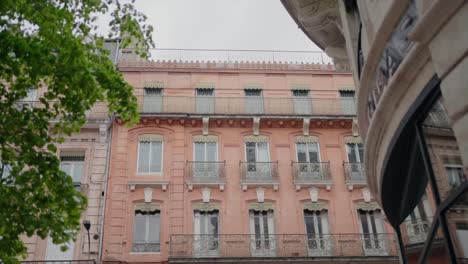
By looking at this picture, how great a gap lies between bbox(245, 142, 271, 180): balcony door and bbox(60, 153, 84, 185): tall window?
736 cm

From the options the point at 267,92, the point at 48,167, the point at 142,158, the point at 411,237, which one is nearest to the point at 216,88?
the point at 267,92

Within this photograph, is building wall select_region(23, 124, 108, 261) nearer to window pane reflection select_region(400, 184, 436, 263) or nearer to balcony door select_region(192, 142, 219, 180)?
balcony door select_region(192, 142, 219, 180)

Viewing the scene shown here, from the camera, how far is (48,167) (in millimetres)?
8602

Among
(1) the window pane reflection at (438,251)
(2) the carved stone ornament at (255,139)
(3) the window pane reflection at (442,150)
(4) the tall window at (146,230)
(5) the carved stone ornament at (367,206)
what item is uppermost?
(2) the carved stone ornament at (255,139)

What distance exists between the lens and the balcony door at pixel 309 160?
21609mm

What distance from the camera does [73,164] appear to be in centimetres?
2147

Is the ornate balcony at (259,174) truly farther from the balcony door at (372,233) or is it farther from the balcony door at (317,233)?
the balcony door at (372,233)

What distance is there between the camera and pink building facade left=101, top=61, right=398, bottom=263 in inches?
779

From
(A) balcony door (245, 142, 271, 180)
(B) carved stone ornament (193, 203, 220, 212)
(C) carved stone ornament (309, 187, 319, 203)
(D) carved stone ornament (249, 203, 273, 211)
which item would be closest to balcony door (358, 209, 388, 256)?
(C) carved stone ornament (309, 187, 319, 203)

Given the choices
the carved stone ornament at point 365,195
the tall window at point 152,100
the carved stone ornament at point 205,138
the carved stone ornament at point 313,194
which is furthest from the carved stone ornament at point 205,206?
the carved stone ornament at point 365,195

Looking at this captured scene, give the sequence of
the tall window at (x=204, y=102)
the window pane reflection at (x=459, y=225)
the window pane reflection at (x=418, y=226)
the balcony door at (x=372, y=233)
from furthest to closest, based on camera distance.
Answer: the tall window at (x=204, y=102) → the balcony door at (x=372, y=233) → the window pane reflection at (x=418, y=226) → the window pane reflection at (x=459, y=225)

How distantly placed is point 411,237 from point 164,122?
1662 cm

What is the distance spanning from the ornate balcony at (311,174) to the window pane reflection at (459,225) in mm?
16574

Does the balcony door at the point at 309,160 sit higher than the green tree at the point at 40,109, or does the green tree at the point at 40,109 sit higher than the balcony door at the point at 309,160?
the balcony door at the point at 309,160
